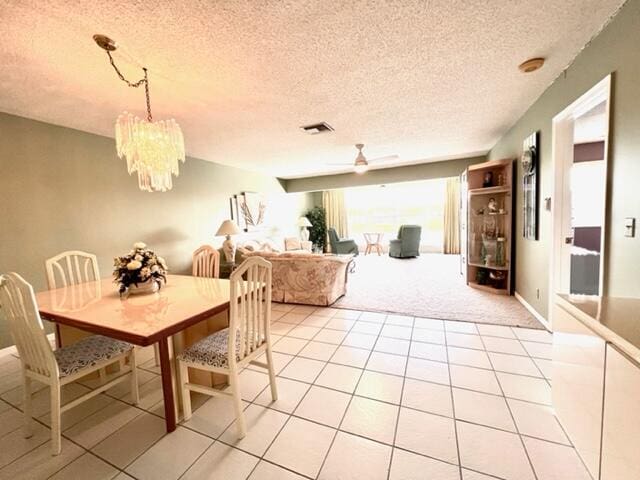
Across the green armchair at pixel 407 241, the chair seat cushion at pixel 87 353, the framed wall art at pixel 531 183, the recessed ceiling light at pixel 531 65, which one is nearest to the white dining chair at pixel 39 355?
the chair seat cushion at pixel 87 353

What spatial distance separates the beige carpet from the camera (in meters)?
3.12

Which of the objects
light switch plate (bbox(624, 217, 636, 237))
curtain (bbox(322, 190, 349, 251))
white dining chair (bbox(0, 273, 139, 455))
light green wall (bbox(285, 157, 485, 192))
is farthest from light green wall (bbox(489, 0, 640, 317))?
curtain (bbox(322, 190, 349, 251))

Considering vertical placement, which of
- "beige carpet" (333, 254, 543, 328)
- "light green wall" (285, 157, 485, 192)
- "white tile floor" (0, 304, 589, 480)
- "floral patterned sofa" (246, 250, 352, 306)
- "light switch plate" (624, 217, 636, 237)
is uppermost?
"light green wall" (285, 157, 485, 192)

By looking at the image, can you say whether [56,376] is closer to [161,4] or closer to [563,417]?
[161,4]

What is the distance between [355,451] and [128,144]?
2482 mm

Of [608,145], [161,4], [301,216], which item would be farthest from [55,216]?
[301,216]

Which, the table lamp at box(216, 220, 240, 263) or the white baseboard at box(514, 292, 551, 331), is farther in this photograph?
the table lamp at box(216, 220, 240, 263)

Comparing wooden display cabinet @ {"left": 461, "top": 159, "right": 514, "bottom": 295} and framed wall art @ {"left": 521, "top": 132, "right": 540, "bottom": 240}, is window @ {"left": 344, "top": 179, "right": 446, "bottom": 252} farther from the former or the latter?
framed wall art @ {"left": 521, "top": 132, "right": 540, "bottom": 240}

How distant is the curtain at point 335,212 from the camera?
8.96 meters

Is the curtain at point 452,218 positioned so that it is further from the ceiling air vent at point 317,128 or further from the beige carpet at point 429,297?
the ceiling air vent at point 317,128

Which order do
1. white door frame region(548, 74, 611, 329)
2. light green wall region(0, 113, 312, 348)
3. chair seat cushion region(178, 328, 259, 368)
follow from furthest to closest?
light green wall region(0, 113, 312, 348), white door frame region(548, 74, 611, 329), chair seat cushion region(178, 328, 259, 368)

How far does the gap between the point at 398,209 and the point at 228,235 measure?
5.92 m

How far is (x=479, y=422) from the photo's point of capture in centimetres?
157

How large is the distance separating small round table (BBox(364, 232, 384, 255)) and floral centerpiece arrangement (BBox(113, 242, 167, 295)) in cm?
704
